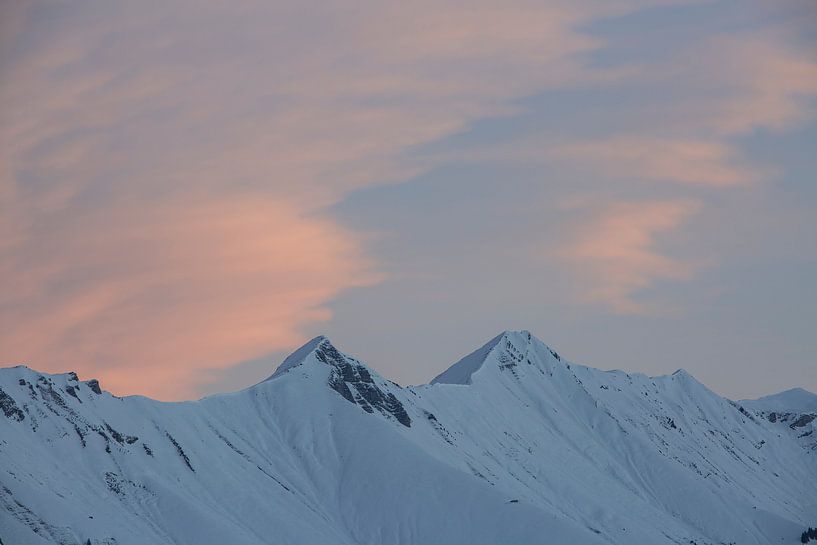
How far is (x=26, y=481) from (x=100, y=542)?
13.6 m

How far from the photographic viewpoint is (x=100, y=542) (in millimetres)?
198125

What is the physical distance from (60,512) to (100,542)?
700cm

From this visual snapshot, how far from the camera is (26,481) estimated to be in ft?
653

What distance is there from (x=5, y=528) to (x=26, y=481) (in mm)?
12257

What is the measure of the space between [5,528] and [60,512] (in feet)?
34.3

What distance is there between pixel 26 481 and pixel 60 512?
7.03 metres

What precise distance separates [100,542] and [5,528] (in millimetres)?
15145

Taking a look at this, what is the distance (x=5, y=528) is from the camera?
188 m

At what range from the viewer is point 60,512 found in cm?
19688
